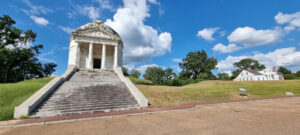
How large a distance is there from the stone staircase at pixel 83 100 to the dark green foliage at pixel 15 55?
97.9ft

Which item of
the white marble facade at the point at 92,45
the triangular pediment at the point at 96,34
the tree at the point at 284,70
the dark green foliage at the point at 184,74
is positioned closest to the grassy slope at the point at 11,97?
the white marble facade at the point at 92,45

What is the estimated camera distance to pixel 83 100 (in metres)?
10.5

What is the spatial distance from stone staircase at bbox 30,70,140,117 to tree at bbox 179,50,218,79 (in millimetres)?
45147

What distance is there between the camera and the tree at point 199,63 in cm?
5235

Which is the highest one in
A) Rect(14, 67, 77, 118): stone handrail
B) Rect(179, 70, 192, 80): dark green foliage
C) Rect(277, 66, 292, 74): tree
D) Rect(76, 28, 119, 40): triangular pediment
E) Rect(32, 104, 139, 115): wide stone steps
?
Rect(76, 28, 119, 40): triangular pediment

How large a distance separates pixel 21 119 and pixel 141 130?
787cm

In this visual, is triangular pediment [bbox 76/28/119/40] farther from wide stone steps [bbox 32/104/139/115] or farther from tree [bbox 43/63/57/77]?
tree [bbox 43/63/57/77]

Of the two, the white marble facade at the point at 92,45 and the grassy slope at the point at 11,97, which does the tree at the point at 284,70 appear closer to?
the white marble facade at the point at 92,45

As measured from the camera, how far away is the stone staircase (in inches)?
352

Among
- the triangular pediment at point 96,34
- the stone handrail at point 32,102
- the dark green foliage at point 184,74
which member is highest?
the triangular pediment at point 96,34

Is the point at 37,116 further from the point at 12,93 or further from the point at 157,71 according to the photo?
the point at 157,71

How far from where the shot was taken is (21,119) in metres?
7.85

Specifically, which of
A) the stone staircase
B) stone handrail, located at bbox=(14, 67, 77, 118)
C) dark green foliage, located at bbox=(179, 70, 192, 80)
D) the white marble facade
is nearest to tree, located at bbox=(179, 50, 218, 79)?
dark green foliage, located at bbox=(179, 70, 192, 80)

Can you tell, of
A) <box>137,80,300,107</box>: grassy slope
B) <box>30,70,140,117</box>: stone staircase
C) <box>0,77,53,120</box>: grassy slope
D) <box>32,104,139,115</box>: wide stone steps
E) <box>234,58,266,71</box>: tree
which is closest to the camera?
<box>0,77,53,120</box>: grassy slope
